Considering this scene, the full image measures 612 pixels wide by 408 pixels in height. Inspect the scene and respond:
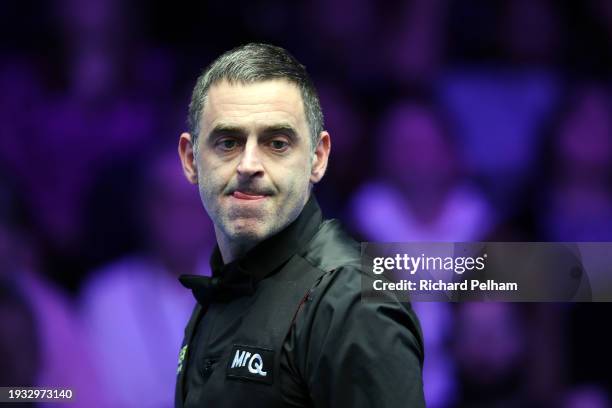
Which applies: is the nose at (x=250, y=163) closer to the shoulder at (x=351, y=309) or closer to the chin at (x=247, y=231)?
the chin at (x=247, y=231)

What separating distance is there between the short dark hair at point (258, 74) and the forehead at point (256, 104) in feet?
0.06

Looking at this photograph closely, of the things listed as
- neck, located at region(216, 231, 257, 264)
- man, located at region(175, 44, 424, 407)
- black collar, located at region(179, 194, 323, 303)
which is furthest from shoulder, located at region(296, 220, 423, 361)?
neck, located at region(216, 231, 257, 264)

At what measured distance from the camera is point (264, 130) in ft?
6.77

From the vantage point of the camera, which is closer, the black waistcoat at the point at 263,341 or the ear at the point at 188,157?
the black waistcoat at the point at 263,341

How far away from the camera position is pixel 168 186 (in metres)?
4.59

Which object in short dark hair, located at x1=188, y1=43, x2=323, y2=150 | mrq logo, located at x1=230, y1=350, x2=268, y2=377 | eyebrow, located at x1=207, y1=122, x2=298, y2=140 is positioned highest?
short dark hair, located at x1=188, y1=43, x2=323, y2=150

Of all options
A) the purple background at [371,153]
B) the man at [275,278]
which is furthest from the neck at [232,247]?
the purple background at [371,153]

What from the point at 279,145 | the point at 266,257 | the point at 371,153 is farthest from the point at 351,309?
the point at 371,153

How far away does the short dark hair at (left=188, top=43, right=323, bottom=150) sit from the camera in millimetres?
2131

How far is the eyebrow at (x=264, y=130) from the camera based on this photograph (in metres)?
2.06

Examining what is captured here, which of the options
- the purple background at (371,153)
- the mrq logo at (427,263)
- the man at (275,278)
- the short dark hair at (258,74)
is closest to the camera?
the man at (275,278)

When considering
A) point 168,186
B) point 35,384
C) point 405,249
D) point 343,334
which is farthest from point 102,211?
point 343,334

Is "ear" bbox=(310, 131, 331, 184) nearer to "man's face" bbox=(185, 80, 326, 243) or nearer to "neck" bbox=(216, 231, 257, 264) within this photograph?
"man's face" bbox=(185, 80, 326, 243)

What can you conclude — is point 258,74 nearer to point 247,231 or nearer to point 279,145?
point 279,145
